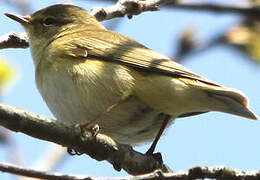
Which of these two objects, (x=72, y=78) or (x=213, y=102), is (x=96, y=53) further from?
(x=213, y=102)

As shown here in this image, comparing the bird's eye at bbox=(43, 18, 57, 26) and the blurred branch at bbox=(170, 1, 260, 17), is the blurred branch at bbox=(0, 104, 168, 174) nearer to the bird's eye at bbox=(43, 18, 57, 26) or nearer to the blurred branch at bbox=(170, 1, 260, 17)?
the blurred branch at bbox=(170, 1, 260, 17)

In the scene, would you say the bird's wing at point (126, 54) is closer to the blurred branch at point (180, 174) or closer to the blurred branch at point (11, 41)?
the blurred branch at point (11, 41)

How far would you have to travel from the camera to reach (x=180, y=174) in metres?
2.57

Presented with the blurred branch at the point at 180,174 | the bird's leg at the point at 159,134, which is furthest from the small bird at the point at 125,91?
the blurred branch at the point at 180,174

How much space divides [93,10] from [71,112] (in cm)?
128

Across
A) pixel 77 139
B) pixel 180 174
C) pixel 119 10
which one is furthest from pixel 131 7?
pixel 180 174

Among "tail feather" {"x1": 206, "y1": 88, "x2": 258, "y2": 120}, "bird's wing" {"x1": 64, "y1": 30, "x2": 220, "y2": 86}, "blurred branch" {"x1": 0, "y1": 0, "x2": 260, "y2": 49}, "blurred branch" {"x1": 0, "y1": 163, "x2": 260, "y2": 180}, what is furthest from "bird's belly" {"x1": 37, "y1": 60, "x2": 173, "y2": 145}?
"blurred branch" {"x1": 0, "y1": 163, "x2": 260, "y2": 180}

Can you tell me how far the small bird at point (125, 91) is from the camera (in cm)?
443

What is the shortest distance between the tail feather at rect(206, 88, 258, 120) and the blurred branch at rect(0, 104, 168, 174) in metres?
0.88

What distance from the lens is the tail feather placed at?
4250mm

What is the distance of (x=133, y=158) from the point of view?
369cm

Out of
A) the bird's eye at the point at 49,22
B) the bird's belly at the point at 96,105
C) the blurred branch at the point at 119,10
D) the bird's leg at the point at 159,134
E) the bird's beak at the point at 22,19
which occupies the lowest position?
the bird's leg at the point at 159,134

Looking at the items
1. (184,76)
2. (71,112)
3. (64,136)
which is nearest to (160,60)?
(184,76)

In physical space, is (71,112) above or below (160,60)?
below
